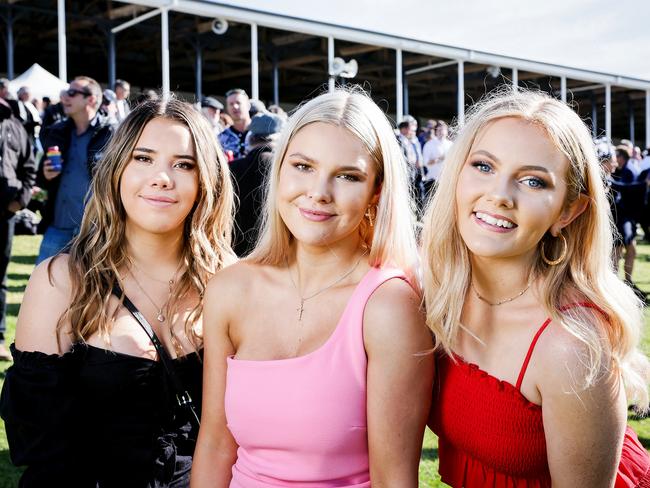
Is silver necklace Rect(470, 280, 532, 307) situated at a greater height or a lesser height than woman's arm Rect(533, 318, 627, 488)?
greater

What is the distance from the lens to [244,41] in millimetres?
19578

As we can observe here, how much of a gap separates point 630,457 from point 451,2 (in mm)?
29521

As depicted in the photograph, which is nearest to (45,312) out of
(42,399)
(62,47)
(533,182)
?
(42,399)

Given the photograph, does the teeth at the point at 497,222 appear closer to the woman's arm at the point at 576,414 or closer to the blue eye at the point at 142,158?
the woman's arm at the point at 576,414

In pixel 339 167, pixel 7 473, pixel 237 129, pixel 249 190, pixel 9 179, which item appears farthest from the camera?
pixel 237 129

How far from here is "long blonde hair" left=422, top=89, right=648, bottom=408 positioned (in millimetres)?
1743

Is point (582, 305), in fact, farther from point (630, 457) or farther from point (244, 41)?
point (244, 41)

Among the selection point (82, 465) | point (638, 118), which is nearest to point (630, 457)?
point (82, 465)

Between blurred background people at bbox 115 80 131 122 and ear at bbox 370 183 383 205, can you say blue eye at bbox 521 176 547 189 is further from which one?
blurred background people at bbox 115 80 131 122

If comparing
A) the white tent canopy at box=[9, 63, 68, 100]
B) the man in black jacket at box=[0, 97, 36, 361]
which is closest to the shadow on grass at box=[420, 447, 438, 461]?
the man in black jacket at box=[0, 97, 36, 361]

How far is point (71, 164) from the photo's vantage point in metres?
5.44

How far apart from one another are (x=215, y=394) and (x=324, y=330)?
0.39 meters

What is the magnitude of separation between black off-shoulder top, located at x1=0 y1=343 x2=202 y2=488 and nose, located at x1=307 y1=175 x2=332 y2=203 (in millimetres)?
695

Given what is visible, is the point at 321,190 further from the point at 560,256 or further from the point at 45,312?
the point at 45,312
